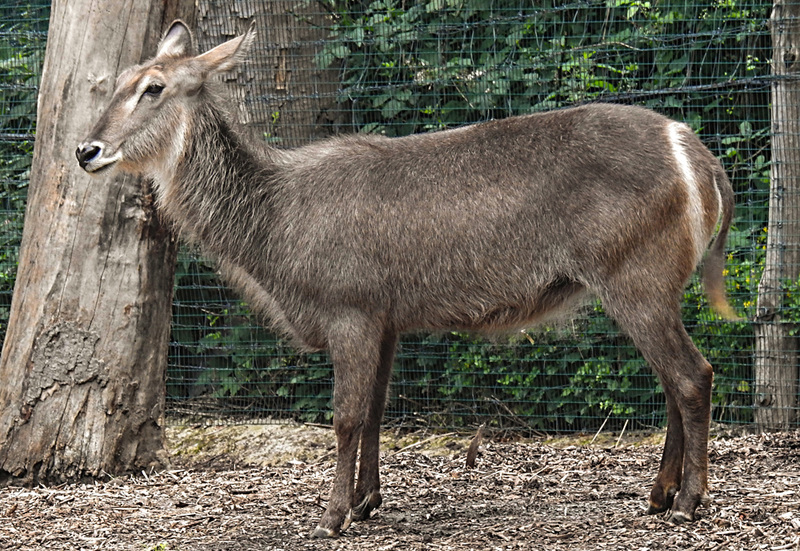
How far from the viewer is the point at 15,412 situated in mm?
5348

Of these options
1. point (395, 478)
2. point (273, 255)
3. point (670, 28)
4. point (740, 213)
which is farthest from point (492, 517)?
point (670, 28)

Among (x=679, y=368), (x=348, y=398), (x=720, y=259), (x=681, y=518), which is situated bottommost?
(x=681, y=518)

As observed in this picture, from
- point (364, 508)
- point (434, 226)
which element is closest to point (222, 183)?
point (434, 226)

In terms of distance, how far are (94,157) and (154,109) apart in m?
0.37

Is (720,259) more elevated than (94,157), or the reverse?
(94,157)

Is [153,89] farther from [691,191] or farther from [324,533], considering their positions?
[691,191]

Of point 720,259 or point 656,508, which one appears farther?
point 720,259

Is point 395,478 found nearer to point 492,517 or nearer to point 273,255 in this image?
point 492,517

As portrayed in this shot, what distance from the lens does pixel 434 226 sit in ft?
14.5

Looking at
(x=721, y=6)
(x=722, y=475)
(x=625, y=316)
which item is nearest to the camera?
(x=625, y=316)

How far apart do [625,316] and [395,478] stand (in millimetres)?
1791

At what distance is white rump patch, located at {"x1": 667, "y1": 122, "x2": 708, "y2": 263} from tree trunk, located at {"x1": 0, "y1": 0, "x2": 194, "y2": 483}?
276 cm

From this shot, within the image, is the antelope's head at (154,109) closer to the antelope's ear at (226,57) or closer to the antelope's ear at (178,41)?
the antelope's ear at (226,57)

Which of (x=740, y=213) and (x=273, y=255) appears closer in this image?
(x=273, y=255)
